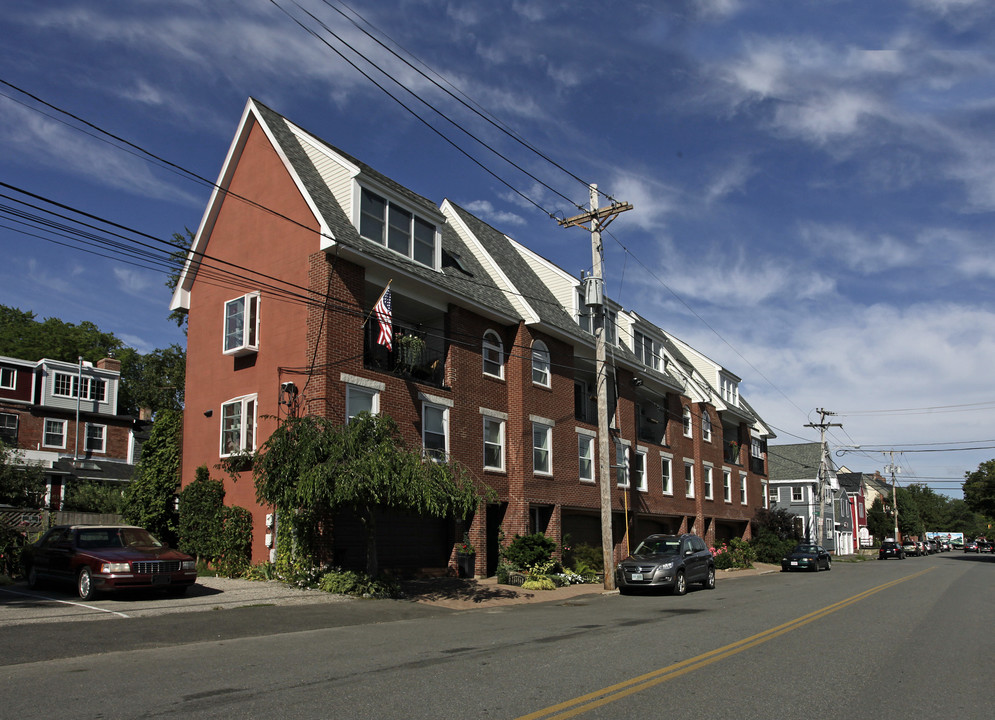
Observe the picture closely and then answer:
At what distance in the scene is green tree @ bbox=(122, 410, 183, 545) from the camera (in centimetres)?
2286

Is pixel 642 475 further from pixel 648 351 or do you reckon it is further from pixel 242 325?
pixel 242 325

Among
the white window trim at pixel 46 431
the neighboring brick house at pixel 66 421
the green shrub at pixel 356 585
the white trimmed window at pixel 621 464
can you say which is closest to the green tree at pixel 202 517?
the green shrub at pixel 356 585

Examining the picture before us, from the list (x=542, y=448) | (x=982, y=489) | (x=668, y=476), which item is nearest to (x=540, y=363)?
(x=542, y=448)

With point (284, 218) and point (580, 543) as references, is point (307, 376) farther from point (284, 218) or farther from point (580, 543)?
point (580, 543)

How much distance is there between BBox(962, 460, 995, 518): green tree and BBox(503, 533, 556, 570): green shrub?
1875 inches

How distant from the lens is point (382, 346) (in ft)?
69.3

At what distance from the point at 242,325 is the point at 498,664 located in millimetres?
14911

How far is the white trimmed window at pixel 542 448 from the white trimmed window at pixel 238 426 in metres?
9.55

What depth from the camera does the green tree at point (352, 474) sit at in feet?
51.7

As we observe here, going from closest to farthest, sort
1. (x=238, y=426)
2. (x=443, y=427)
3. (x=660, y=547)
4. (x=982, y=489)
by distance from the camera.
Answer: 1. (x=238, y=426)
2. (x=660, y=547)
3. (x=443, y=427)
4. (x=982, y=489)

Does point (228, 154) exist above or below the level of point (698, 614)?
above

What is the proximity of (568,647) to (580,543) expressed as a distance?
19.5 meters

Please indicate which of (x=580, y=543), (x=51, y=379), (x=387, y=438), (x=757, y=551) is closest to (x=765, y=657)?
(x=387, y=438)

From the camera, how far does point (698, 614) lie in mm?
15383
